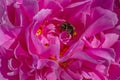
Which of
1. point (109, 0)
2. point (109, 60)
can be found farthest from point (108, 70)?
point (109, 0)

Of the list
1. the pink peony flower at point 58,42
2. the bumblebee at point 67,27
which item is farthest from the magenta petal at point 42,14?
the bumblebee at point 67,27

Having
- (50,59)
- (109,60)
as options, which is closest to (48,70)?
(50,59)

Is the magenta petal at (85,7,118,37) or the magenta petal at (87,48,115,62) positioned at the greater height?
the magenta petal at (85,7,118,37)

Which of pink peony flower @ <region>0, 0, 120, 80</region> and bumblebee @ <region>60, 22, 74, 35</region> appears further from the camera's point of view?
bumblebee @ <region>60, 22, 74, 35</region>

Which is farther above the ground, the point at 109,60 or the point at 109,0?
the point at 109,0

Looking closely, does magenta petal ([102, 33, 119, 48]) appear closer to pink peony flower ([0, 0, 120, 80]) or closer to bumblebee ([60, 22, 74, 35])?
pink peony flower ([0, 0, 120, 80])

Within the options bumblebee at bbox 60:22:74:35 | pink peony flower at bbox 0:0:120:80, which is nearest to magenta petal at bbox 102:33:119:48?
pink peony flower at bbox 0:0:120:80

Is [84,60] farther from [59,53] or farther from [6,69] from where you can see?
[6,69]

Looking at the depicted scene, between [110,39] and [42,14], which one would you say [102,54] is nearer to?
[110,39]
